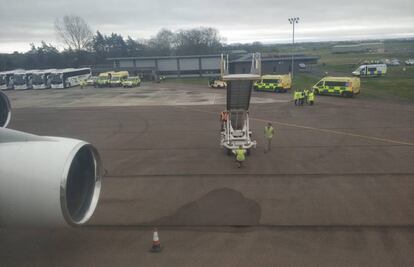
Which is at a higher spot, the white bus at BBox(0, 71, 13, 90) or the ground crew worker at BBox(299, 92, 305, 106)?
the white bus at BBox(0, 71, 13, 90)

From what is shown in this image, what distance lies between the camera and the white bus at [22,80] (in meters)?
60.3

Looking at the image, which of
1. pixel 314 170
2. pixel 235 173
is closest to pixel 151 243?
pixel 235 173

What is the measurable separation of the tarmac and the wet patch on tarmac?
34 millimetres

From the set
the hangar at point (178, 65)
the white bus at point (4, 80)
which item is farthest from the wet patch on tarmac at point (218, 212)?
the hangar at point (178, 65)

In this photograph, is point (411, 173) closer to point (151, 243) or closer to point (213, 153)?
point (213, 153)

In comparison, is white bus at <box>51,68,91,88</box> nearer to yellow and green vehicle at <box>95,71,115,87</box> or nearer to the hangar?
yellow and green vehicle at <box>95,71,115,87</box>

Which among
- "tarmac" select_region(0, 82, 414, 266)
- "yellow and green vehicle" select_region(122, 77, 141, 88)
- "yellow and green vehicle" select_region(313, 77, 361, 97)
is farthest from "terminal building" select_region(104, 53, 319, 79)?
"tarmac" select_region(0, 82, 414, 266)

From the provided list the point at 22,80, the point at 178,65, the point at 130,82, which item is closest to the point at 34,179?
the point at 130,82

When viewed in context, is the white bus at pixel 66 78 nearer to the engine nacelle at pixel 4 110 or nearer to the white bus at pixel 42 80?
the white bus at pixel 42 80

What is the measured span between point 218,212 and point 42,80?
57.5 m

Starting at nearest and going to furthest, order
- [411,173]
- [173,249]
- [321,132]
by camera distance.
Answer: [173,249]
[411,173]
[321,132]

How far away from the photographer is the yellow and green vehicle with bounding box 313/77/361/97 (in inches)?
1454

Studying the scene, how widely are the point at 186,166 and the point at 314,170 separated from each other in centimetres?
590

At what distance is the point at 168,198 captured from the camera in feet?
42.2
